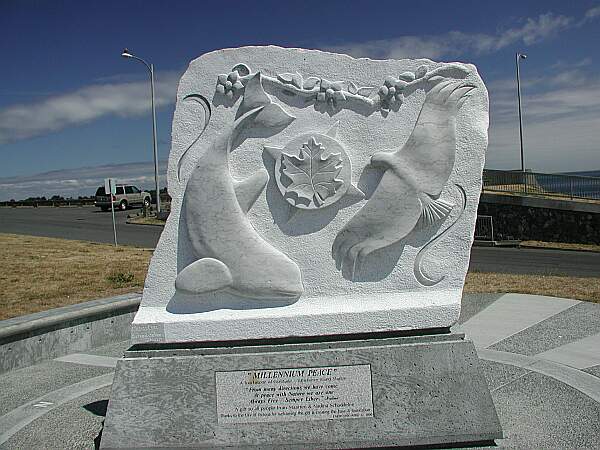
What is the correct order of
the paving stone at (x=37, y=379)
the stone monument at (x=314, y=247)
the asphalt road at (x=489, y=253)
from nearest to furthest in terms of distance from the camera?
the stone monument at (x=314, y=247), the paving stone at (x=37, y=379), the asphalt road at (x=489, y=253)

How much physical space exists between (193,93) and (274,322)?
70.4 inches

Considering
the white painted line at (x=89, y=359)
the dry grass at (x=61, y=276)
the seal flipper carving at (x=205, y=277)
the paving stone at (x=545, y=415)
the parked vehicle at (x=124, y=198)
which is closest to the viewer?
the paving stone at (x=545, y=415)

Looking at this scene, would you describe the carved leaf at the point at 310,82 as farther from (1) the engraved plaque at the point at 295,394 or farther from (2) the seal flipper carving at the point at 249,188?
(1) the engraved plaque at the point at 295,394

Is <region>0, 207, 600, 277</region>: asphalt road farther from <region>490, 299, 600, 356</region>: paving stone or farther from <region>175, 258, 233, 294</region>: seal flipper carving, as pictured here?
<region>175, 258, 233, 294</region>: seal flipper carving

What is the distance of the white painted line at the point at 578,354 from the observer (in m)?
5.88

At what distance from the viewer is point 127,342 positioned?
24.6ft

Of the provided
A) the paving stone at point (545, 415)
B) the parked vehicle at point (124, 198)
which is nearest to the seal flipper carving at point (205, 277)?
the paving stone at point (545, 415)

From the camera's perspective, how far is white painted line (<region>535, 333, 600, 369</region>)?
5.88 metres

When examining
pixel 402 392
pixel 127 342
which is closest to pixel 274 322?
pixel 402 392

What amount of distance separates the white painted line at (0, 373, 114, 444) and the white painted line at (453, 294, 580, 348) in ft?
13.3

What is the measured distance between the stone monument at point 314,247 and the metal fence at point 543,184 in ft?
56.8

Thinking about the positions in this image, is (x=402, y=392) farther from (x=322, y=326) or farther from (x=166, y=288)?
(x=166, y=288)

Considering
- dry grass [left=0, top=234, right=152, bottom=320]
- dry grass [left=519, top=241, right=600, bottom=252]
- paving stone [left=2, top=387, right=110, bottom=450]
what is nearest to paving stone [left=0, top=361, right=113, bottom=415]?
paving stone [left=2, top=387, right=110, bottom=450]

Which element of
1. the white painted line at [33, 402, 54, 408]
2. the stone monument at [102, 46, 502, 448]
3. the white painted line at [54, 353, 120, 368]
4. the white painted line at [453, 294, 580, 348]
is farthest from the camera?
the white painted line at [453, 294, 580, 348]
